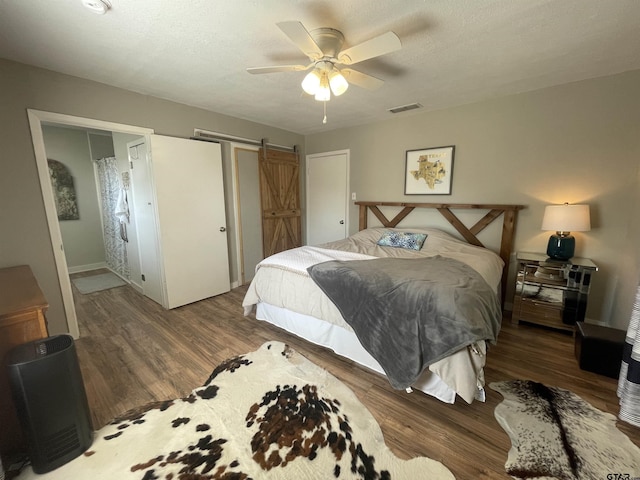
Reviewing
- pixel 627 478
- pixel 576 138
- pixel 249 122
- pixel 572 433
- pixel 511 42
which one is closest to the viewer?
pixel 627 478

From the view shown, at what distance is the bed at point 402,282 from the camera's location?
161cm

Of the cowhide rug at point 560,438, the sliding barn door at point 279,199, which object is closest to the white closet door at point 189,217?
the sliding barn door at point 279,199

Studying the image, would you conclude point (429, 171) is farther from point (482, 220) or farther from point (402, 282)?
point (402, 282)

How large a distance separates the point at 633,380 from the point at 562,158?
85.7 inches

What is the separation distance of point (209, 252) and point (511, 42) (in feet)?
12.2

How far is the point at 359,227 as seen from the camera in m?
4.29

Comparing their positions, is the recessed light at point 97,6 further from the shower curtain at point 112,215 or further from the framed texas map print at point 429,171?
the framed texas map print at point 429,171

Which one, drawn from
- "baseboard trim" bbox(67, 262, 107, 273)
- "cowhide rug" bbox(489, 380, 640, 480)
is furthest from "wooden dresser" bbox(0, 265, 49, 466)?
"baseboard trim" bbox(67, 262, 107, 273)

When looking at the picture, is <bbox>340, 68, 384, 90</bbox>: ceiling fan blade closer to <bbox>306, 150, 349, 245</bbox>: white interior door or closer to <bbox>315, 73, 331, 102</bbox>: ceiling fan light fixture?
<bbox>315, 73, 331, 102</bbox>: ceiling fan light fixture

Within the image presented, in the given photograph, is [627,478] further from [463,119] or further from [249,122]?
[249,122]

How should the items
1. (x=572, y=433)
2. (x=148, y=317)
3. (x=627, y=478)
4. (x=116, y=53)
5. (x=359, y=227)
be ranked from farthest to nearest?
(x=359, y=227) → (x=148, y=317) → (x=116, y=53) → (x=572, y=433) → (x=627, y=478)

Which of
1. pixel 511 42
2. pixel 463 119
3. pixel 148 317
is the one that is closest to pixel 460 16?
pixel 511 42

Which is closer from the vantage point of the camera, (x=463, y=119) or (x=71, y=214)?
(x=463, y=119)

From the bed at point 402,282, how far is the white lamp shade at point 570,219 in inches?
19.4
